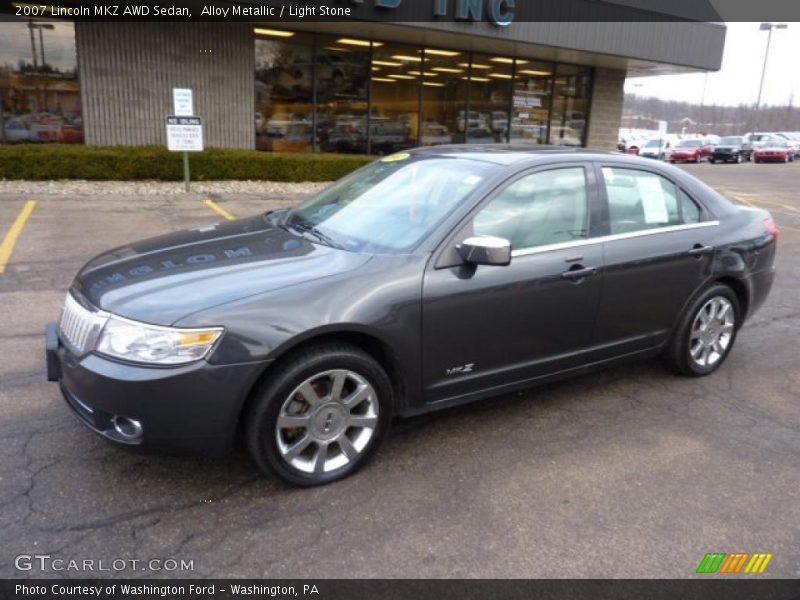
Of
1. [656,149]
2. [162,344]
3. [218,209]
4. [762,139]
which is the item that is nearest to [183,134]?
[218,209]

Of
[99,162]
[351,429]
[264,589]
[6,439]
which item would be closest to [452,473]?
[351,429]

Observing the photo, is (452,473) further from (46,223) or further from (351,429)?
(46,223)

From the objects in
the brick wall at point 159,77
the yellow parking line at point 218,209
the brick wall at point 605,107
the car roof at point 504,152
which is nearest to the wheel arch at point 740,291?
the car roof at point 504,152

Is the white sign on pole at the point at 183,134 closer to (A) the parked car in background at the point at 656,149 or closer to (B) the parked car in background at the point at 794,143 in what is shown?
(A) the parked car in background at the point at 656,149

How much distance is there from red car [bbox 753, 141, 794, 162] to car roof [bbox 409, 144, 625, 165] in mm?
39427

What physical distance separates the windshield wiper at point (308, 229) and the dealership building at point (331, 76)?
10.3m

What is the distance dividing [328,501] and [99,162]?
38.3ft

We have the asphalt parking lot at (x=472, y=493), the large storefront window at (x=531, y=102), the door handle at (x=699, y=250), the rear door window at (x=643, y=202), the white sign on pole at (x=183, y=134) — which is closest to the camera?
the asphalt parking lot at (x=472, y=493)

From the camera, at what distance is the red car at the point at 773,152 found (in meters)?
37.5

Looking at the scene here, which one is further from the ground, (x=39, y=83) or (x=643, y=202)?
(x=39, y=83)

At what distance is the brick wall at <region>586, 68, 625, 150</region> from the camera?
66.0 feet

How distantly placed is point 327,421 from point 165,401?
2.44ft

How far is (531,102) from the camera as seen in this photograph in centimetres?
1898

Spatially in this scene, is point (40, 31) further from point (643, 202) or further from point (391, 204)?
point (643, 202)
